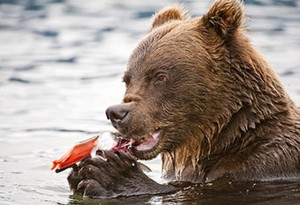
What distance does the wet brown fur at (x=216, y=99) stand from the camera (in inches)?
409

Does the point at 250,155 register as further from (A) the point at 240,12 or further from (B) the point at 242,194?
(A) the point at 240,12

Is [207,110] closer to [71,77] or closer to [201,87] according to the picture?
[201,87]

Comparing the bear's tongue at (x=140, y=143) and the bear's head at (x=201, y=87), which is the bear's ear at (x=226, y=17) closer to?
the bear's head at (x=201, y=87)

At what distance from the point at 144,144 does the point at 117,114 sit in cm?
54

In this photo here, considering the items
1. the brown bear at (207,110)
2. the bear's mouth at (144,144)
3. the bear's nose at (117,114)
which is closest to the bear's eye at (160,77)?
the brown bear at (207,110)

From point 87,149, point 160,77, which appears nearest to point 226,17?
point 160,77

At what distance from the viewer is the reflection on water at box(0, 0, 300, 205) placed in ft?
36.1

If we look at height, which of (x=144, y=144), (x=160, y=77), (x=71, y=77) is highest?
(x=160, y=77)

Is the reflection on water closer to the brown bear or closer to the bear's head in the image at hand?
the brown bear

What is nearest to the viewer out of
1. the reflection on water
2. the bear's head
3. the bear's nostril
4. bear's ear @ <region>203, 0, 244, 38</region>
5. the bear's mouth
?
the bear's nostril

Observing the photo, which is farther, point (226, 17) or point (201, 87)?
point (226, 17)

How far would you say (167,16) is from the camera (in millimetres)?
11352

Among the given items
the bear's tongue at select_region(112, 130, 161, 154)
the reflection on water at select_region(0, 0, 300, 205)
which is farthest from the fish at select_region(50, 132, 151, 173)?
the reflection on water at select_region(0, 0, 300, 205)

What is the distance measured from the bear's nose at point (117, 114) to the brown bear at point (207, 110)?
0.97ft
